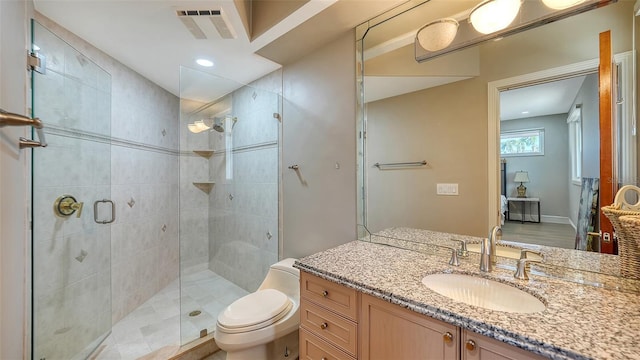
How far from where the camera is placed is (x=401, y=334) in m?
0.86

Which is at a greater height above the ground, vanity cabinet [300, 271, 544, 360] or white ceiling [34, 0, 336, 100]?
white ceiling [34, 0, 336, 100]

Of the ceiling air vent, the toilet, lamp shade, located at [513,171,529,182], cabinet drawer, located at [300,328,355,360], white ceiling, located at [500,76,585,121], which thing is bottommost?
the toilet

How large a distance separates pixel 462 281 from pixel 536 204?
52cm

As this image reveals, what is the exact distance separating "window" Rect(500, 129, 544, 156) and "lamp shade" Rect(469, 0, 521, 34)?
1.76 feet

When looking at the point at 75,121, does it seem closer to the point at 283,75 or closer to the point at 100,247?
the point at 100,247

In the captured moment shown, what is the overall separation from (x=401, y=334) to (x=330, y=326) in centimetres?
35

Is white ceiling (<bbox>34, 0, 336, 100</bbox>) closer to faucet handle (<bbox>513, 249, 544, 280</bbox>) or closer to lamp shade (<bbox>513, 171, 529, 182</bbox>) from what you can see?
lamp shade (<bbox>513, 171, 529, 182</bbox>)

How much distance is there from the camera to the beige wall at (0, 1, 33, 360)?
0.92 meters

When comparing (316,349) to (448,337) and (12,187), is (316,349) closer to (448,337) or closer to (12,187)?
(448,337)

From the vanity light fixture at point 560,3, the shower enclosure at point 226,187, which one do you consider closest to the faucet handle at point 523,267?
the vanity light fixture at point 560,3

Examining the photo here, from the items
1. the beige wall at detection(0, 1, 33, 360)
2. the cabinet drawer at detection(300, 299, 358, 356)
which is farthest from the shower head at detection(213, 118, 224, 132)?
the cabinet drawer at detection(300, 299, 358, 356)

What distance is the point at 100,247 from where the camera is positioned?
183 cm

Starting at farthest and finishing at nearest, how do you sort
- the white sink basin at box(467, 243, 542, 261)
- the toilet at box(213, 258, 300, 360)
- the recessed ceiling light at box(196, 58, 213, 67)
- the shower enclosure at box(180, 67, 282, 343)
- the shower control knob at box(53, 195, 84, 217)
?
the shower enclosure at box(180, 67, 282, 343), the recessed ceiling light at box(196, 58, 213, 67), the shower control knob at box(53, 195, 84, 217), the toilet at box(213, 258, 300, 360), the white sink basin at box(467, 243, 542, 261)

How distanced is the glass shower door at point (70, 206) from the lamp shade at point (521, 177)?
256cm
